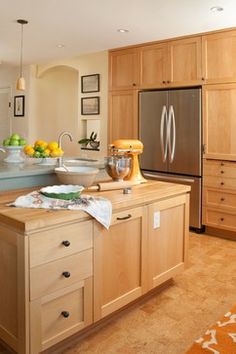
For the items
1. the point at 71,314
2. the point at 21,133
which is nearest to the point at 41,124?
the point at 21,133

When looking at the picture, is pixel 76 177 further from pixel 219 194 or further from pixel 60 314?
pixel 219 194

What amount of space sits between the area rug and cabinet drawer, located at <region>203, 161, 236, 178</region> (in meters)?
2.59

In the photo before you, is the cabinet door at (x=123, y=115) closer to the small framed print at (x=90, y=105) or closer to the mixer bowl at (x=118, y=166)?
the small framed print at (x=90, y=105)

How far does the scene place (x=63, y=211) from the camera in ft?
6.07

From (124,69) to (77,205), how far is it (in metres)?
3.48

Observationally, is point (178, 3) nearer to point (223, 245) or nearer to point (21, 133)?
point (223, 245)

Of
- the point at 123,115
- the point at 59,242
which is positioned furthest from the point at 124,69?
the point at 59,242

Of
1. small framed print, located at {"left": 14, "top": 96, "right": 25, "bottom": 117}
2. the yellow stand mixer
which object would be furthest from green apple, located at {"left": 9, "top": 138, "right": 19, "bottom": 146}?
small framed print, located at {"left": 14, "top": 96, "right": 25, "bottom": 117}

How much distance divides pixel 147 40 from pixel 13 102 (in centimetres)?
338

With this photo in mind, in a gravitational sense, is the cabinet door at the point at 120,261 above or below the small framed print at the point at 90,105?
below

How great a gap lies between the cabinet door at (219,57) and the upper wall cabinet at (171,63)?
9 centimetres

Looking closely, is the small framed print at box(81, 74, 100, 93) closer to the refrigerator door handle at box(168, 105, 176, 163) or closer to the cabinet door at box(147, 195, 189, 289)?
the refrigerator door handle at box(168, 105, 176, 163)

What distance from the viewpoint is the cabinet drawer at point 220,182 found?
405 cm

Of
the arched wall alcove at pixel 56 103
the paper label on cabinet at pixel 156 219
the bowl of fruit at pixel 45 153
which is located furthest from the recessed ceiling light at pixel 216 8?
the arched wall alcove at pixel 56 103
